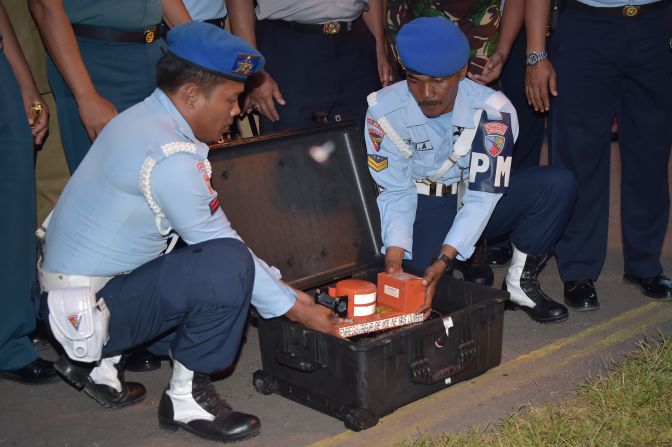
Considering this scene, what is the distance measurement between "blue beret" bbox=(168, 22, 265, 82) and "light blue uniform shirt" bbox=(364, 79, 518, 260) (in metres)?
1.17

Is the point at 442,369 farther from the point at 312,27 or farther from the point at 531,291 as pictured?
the point at 312,27

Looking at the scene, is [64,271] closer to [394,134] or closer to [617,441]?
[394,134]

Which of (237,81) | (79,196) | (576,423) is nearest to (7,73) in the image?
A: (79,196)

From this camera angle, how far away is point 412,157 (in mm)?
4840

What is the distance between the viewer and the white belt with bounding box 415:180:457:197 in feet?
16.3

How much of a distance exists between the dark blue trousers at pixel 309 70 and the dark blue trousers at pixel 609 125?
1.06 m

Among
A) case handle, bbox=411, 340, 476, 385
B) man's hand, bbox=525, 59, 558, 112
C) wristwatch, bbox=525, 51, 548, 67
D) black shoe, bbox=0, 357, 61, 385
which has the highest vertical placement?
wristwatch, bbox=525, 51, 548, 67

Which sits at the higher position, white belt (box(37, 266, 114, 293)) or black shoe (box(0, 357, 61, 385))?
white belt (box(37, 266, 114, 293))

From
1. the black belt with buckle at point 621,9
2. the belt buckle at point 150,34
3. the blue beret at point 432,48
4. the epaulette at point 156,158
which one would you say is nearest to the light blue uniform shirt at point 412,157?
the blue beret at point 432,48

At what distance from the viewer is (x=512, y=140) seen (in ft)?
15.3

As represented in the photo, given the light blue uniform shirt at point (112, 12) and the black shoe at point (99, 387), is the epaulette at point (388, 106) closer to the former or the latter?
the light blue uniform shirt at point (112, 12)

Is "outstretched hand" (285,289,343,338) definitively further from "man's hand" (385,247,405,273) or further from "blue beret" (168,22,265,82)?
"blue beret" (168,22,265,82)

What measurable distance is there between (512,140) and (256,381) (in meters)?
1.62

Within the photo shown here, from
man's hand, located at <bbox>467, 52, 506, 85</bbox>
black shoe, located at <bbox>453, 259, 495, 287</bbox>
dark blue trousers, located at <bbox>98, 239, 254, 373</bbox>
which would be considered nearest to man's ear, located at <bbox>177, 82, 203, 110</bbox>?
dark blue trousers, located at <bbox>98, 239, 254, 373</bbox>
